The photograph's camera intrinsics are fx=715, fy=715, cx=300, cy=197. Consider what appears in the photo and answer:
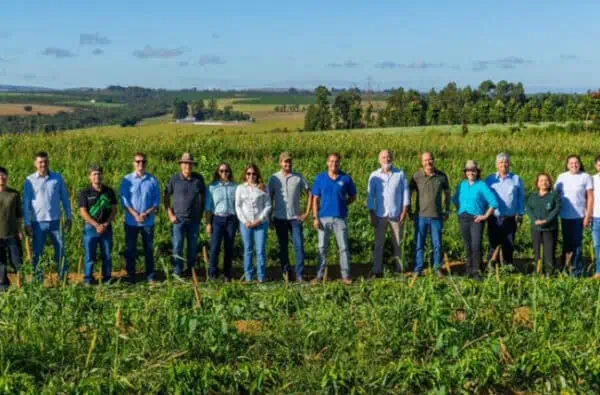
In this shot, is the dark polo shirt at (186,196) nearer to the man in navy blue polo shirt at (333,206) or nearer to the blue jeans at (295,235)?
the blue jeans at (295,235)

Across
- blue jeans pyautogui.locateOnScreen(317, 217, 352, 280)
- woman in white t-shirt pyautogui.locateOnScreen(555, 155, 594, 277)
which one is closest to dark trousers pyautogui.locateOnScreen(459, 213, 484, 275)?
woman in white t-shirt pyautogui.locateOnScreen(555, 155, 594, 277)

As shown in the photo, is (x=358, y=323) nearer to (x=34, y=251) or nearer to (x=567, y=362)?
(x=567, y=362)

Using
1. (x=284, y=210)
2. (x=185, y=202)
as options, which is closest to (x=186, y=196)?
(x=185, y=202)

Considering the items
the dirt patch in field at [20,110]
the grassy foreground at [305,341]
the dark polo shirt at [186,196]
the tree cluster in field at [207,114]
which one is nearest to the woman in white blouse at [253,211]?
the dark polo shirt at [186,196]

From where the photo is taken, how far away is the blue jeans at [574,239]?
31.0ft

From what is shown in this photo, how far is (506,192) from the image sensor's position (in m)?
A: 9.41

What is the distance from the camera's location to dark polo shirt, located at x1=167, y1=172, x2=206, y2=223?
9.12m

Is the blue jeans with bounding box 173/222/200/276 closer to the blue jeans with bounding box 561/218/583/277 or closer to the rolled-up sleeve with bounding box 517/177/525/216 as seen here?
the rolled-up sleeve with bounding box 517/177/525/216

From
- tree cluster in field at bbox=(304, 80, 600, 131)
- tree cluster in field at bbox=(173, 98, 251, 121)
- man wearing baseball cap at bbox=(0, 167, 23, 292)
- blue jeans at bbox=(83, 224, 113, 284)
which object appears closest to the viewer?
→ man wearing baseball cap at bbox=(0, 167, 23, 292)

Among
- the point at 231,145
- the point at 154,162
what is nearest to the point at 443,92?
the point at 231,145

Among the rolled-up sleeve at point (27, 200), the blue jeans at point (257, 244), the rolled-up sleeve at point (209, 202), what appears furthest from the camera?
the rolled-up sleeve at point (209, 202)

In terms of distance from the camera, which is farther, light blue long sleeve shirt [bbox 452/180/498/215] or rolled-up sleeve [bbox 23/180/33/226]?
light blue long sleeve shirt [bbox 452/180/498/215]

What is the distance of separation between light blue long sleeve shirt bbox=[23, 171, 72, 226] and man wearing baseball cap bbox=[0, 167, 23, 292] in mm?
108

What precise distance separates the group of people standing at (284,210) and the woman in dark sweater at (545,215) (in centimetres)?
1
